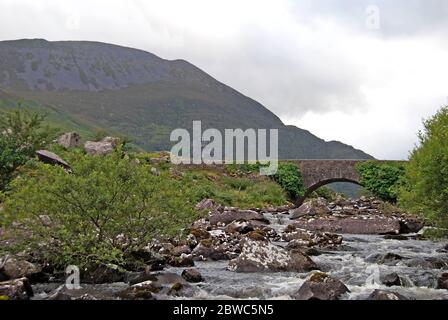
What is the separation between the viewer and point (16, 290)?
14148 mm

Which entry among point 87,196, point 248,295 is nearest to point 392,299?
point 248,295

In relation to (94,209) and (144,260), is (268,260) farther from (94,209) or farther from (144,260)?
(94,209)

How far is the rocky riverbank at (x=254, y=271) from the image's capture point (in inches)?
595

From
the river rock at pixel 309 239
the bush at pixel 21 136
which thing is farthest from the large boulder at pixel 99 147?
the river rock at pixel 309 239

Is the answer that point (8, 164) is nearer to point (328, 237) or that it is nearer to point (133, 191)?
point (133, 191)

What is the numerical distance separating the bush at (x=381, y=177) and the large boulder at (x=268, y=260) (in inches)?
1471

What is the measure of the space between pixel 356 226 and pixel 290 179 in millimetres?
25997

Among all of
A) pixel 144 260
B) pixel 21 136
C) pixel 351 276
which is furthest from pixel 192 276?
pixel 21 136

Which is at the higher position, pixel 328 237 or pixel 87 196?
pixel 87 196

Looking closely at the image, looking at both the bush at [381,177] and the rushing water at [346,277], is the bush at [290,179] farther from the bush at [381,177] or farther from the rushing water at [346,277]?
the rushing water at [346,277]

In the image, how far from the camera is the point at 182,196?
738 inches

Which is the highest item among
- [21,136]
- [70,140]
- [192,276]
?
[70,140]

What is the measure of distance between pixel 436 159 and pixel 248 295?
11.2m

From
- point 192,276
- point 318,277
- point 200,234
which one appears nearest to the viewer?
point 318,277
